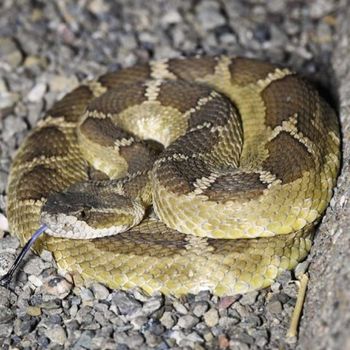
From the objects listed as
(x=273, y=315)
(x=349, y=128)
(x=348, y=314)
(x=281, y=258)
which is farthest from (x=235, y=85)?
(x=348, y=314)

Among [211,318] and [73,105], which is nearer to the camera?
[211,318]

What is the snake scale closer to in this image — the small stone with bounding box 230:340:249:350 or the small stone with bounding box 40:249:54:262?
the small stone with bounding box 40:249:54:262

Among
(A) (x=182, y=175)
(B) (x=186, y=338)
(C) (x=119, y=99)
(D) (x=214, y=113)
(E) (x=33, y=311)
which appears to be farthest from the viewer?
(C) (x=119, y=99)

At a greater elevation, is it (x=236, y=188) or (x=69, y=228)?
(x=236, y=188)

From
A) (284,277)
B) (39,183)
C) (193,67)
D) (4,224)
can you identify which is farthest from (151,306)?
(193,67)

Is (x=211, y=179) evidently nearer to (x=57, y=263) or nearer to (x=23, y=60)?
(x=57, y=263)

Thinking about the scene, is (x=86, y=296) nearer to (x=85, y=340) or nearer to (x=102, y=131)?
(x=85, y=340)

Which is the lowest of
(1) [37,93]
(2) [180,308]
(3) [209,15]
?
(1) [37,93]
